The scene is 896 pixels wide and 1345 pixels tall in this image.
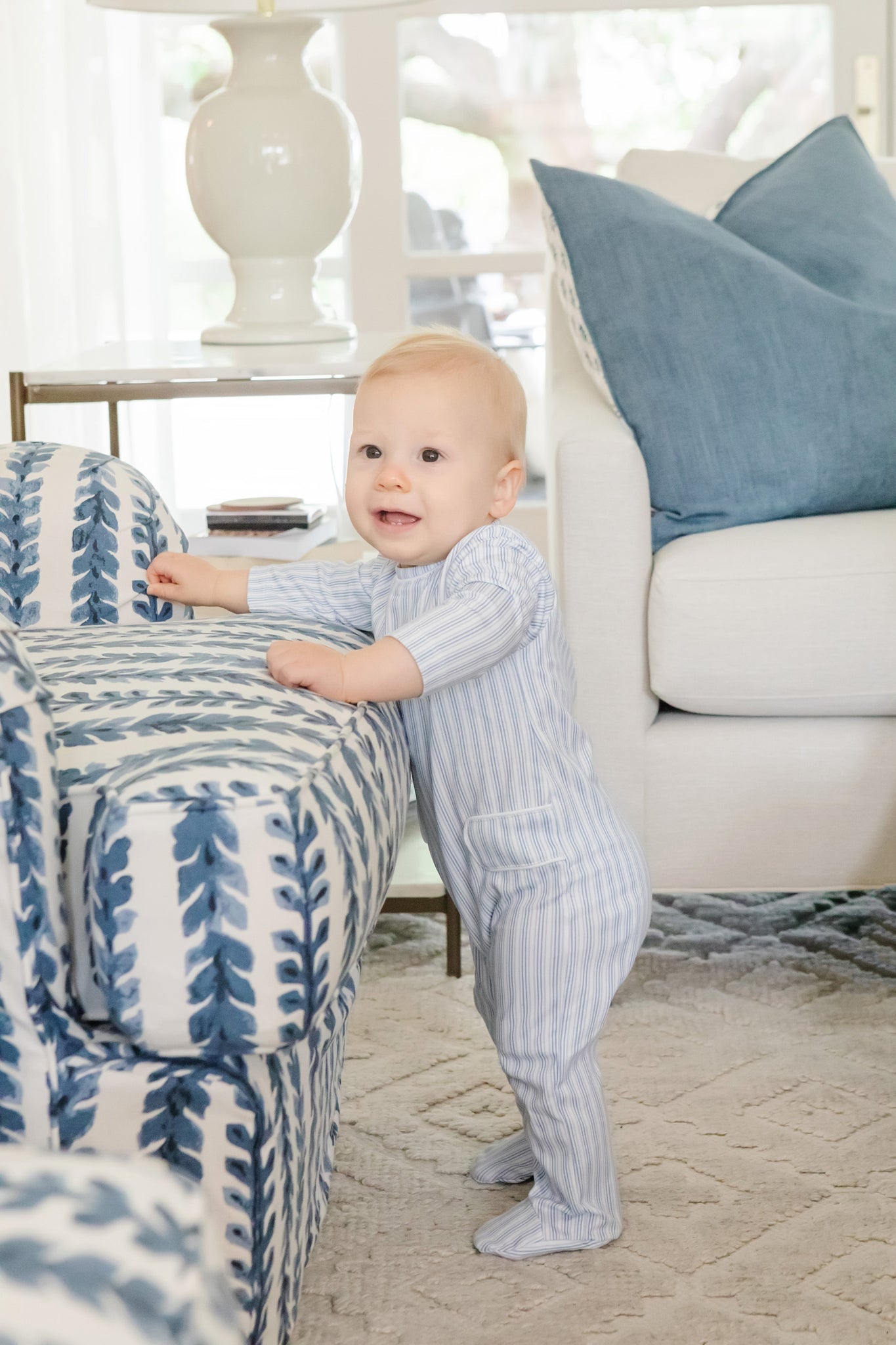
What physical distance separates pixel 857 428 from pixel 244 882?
115 centimetres

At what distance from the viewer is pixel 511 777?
1051 mm

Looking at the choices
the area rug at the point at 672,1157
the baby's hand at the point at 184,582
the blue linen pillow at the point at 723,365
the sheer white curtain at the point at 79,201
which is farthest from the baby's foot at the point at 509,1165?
the sheer white curtain at the point at 79,201

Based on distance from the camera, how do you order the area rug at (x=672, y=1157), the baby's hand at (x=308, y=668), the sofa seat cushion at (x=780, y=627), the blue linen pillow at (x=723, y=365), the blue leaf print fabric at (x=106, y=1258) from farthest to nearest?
the blue linen pillow at (x=723, y=365) → the sofa seat cushion at (x=780, y=627) → the area rug at (x=672, y=1157) → the baby's hand at (x=308, y=668) → the blue leaf print fabric at (x=106, y=1258)

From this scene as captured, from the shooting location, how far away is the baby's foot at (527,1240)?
3.52 feet

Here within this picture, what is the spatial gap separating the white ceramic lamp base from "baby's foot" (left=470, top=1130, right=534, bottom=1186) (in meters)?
1.13

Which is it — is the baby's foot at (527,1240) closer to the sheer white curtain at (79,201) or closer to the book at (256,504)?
the book at (256,504)

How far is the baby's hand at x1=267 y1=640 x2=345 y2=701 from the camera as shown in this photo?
2.88ft

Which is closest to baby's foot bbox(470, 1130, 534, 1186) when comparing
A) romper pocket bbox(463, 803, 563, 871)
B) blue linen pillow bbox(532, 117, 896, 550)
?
romper pocket bbox(463, 803, 563, 871)

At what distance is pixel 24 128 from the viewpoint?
8.29 ft

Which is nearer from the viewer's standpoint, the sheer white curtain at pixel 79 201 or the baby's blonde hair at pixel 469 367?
the baby's blonde hair at pixel 469 367

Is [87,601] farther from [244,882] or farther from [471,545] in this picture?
[244,882]

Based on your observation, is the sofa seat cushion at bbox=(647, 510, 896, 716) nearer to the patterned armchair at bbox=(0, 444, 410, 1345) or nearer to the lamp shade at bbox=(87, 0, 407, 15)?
the patterned armchair at bbox=(0, 444, 410, 1345)

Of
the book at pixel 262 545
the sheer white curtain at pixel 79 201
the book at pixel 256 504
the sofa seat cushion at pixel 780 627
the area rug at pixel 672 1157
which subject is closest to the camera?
the area rug at pixel 672 1157

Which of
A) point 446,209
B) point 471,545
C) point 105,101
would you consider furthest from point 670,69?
point 471,545
